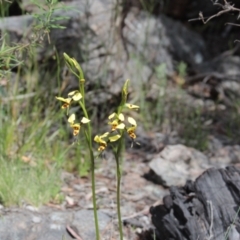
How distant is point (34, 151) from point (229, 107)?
221 centimetres

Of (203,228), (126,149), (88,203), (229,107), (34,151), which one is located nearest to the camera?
(203,228)

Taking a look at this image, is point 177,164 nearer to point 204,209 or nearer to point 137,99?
point 137,99

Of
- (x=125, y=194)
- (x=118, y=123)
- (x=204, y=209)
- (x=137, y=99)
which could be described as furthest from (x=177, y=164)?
(x=118, y=123)

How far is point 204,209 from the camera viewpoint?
3.08 meters

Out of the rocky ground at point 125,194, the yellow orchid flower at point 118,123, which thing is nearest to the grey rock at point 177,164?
the rocky ground at point 125,194

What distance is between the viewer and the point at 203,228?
302 centimetres

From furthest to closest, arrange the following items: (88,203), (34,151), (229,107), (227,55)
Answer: (227,55) → (229,107) → (34,151) → (88,203)

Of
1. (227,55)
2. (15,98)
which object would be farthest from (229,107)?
(15,98)

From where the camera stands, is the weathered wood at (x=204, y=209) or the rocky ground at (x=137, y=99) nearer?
the weathered wood at (x=204, y=209)

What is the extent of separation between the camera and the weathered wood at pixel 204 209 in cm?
299

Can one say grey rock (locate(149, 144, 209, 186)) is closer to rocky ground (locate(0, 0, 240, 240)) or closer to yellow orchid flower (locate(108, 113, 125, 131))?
rocky ground (locate(0, 0, 240, 240))

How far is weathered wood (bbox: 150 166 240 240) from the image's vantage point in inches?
118

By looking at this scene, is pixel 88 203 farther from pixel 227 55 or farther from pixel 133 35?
pixel 227 55

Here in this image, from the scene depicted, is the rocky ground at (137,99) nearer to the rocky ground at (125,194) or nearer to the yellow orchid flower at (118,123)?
the rocky ground at (125,194)
